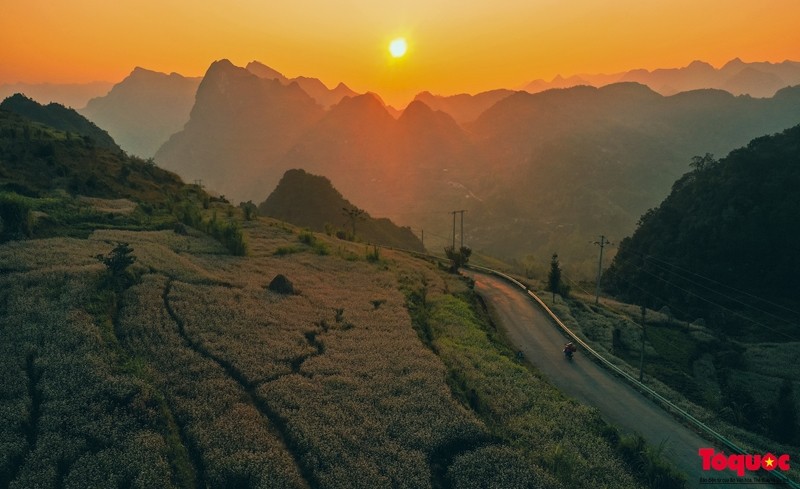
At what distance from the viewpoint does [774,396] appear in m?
49.9

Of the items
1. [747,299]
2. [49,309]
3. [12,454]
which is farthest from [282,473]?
[747,299]

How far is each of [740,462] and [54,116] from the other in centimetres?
21715

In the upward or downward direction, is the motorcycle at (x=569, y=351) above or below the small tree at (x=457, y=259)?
below

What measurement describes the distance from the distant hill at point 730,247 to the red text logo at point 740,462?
59.8 meters

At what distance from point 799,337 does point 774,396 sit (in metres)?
30.6

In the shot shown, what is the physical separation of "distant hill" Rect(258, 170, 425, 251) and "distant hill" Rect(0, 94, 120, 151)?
6244 cm

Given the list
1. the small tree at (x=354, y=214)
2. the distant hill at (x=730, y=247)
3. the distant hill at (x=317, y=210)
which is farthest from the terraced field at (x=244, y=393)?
the distant hill at (x=317, y=210)

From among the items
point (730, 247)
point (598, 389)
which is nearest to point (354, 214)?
point (598, 389)

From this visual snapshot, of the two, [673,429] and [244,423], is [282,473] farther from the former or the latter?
[673,429]

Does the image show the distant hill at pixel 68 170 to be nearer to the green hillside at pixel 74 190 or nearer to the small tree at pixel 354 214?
the green hillside at pixel 74 190

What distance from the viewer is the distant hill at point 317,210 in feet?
483

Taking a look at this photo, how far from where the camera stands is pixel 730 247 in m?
90.9

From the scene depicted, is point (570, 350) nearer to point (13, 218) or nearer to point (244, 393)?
point (244, 393)

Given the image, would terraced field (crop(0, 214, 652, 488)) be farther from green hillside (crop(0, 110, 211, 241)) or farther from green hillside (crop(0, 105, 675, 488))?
green hillside (crop(0, 110, 211, 241))
